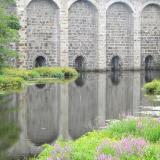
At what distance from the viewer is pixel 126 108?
828 inches

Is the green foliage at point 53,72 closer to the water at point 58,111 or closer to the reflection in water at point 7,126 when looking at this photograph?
the water at point 58,111

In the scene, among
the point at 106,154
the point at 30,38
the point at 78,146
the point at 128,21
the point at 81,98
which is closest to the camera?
the point at 106,154

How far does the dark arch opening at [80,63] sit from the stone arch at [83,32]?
37 cm

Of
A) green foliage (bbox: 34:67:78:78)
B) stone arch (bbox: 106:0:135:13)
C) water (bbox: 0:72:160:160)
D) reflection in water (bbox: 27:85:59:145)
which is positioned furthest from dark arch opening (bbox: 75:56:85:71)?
→ reflection in water (bbox: 27:85:59:145)

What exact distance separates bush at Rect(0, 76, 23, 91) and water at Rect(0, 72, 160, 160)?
828 mm

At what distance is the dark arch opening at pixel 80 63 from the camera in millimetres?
46344

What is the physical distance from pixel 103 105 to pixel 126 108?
152 centimetres

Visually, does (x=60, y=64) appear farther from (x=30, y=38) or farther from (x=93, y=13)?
(x=93, y=13)

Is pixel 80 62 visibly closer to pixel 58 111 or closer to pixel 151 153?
pixel 58 111

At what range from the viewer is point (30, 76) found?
36625mm

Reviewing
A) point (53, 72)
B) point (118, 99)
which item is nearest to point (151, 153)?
point (118, 99)

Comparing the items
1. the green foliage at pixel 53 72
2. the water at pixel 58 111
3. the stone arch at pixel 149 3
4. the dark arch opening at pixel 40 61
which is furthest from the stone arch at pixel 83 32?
the water at pixel 58 111

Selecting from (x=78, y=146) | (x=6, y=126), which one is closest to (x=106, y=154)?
(x=78, y=146)

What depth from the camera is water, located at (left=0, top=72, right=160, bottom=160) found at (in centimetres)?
1469
